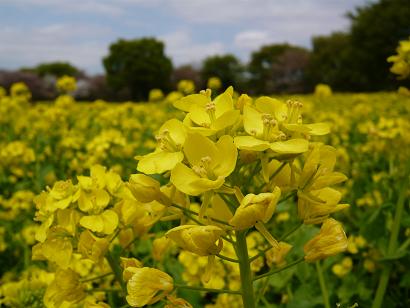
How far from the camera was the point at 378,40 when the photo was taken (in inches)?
1255

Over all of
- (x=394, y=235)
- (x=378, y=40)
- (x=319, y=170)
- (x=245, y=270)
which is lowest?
(x=394, y=235)

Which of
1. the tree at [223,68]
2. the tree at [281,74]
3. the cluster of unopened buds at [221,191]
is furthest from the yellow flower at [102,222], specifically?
the tree at [223,68]

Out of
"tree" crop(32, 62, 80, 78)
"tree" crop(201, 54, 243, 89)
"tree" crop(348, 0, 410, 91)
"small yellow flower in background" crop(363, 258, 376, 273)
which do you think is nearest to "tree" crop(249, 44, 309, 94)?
"tree" crop(201, 54, 243, 89)

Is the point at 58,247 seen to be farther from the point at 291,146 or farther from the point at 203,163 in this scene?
the point at 291,146

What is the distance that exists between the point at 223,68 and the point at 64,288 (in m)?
40.7

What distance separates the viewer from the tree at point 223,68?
135 feet

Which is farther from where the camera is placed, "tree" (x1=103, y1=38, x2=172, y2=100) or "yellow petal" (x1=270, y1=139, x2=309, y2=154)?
"tree" (x1=103, y1=38, x2=172, y2=100)

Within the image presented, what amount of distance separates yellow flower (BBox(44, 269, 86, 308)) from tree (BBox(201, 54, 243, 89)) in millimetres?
39672

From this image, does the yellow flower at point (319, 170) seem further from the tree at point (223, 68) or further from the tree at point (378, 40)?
the tree at point (223, 68)

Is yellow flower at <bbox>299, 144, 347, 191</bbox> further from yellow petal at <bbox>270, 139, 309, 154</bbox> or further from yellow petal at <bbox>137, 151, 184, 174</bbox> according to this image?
A: yellow petal at <bbox>137, 151, 184, 174</bbox>

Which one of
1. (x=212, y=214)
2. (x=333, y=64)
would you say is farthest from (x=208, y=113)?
(x=333, y=64)

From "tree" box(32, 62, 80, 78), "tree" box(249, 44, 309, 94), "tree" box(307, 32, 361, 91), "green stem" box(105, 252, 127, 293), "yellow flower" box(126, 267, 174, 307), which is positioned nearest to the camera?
"yellow flower" box(126, 267, 174, 307)

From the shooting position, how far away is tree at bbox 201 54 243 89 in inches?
1625

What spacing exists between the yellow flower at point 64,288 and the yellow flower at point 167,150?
44 centimetres
